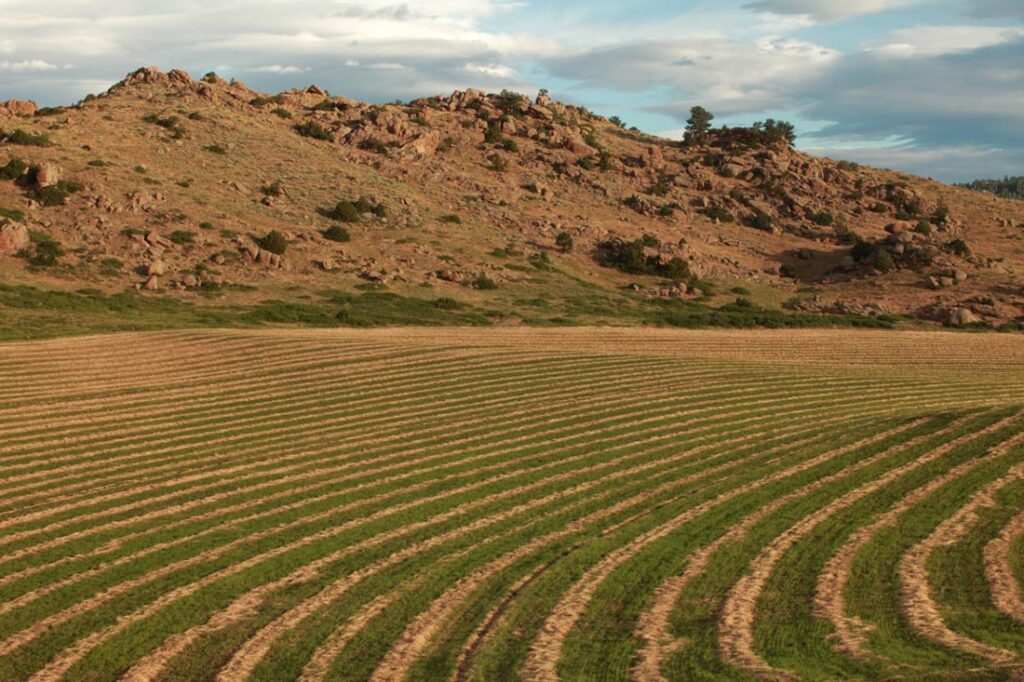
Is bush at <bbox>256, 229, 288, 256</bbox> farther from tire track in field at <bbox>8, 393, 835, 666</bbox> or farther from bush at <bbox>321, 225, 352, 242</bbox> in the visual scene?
tire track in field at <bbox>8, 393, 835, 666</bbox>

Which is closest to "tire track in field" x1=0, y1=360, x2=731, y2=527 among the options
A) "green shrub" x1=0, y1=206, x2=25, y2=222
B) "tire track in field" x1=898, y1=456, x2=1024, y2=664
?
"tire track in field" x1=898, y1=456, x2=1024, y2=664

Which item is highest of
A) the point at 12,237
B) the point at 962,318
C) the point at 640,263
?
the point at 640,263

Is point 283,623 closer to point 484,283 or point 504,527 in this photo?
point 504,527

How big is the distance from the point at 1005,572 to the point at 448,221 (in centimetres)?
5715

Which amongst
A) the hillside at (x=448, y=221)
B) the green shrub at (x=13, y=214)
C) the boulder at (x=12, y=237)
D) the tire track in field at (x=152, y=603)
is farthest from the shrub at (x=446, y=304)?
the tire track in field at (x=152, y=603)

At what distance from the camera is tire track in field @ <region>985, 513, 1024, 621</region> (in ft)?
37.3

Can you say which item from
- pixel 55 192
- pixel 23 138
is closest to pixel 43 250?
pixel 55 192

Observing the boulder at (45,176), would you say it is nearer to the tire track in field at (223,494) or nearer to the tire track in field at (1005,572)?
the tire track in field at (223,494)

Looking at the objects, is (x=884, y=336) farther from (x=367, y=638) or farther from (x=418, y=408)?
(x=367, y=638)

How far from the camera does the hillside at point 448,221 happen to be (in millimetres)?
51281

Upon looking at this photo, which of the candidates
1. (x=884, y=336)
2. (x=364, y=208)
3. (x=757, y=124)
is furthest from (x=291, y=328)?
(x=757, y=124)

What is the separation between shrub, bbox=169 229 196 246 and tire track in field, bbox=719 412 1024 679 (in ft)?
145

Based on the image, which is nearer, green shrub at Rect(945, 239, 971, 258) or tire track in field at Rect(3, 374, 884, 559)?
tire track in field at Rect(3, 374, 884, 559)

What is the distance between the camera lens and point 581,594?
1234 centimetres
